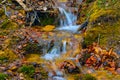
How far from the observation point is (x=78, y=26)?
50.3 ft

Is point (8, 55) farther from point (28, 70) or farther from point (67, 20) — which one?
point (67, 20)

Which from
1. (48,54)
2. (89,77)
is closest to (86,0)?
(48,54)

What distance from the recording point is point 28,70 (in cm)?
1045

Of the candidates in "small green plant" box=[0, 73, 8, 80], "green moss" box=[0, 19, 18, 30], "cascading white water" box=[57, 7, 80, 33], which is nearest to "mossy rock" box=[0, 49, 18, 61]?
"small green plant" box=[0, 73, 8, 80]

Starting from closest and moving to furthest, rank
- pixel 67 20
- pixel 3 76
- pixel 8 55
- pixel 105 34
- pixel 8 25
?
→ 1. pixel 3 76
2. pixel 8 55
3. pixel 105 34
4. pixel 8 25
5. pixel 67 20

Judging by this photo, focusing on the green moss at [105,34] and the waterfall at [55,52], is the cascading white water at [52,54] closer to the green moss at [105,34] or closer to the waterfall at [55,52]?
the waterfall at [55,52]

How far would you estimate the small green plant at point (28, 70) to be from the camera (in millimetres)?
10334

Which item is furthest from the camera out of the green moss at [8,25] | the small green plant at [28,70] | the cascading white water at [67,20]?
the cascading white water at [67,20]

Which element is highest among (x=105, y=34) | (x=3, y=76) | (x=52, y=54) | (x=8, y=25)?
(x=8, y=25)

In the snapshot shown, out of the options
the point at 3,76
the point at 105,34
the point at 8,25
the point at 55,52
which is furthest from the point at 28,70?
the point at 8,25

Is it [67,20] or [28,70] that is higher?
[67,20]

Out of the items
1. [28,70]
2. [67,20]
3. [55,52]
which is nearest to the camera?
[28,70]

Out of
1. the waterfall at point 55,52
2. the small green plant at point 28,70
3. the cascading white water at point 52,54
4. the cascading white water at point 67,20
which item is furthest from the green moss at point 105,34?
the small green plant at point 28,70

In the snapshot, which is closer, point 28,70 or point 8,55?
point 28,70
